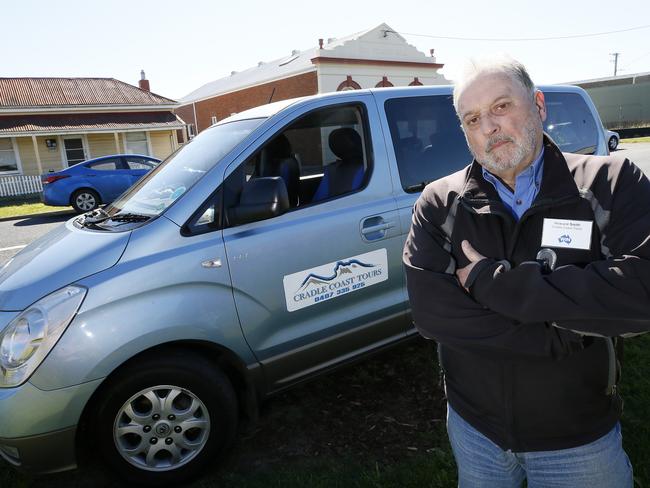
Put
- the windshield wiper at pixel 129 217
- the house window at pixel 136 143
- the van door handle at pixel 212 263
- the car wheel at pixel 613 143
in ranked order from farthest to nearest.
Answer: the house window at pixel 136 143 → the car wheel at pixel 613 143 → the windshield wiper at pixel 129 217 → the van door handle at pixel 212 263

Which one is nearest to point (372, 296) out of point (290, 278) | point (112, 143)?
point (290, 278)

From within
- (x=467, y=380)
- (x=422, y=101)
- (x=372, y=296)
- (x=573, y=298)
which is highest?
(x=422, y=101)

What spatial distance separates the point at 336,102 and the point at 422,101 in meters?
0.77

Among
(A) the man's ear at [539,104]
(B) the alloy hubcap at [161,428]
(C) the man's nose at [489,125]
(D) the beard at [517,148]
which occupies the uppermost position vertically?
(A) the man's ear at [539,104]

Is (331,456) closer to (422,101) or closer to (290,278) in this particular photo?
(290,278)

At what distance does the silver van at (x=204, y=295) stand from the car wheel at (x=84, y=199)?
1049 centimetres

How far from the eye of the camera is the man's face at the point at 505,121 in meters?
1.41

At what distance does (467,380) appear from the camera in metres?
1.49

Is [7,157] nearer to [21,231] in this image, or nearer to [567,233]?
[21,231]

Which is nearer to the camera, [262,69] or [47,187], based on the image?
[47,187]

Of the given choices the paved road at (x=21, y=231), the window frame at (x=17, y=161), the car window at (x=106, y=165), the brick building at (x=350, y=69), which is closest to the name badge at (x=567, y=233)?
the paved road at (x=21, y=231)

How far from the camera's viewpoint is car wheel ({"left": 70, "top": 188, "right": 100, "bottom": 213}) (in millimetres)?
12383

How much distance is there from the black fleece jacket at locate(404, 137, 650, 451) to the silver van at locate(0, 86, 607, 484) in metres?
1.23

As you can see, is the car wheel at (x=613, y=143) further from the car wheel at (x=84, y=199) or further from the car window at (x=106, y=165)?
the car wheel at (x=84, y=199)
